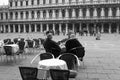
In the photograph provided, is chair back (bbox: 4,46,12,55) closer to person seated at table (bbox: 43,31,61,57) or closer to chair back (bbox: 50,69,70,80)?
person seated at table (bbox: 43,31,61,57)

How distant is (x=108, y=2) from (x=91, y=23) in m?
6.88

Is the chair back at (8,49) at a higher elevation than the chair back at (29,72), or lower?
lower

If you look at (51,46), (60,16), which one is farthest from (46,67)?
(60,16)

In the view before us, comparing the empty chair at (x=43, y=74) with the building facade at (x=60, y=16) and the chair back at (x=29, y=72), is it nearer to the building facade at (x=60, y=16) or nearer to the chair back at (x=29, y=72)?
the chair back at (x=29, y=72)

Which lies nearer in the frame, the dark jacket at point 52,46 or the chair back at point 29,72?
the chair back at point 29,72

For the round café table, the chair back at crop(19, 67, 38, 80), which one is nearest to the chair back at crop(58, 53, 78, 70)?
the round café table

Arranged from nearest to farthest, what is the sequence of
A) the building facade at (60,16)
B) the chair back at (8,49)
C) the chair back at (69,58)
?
the chair back at (69,58)
the chair back at (8,49)
the building facade at (60,16)

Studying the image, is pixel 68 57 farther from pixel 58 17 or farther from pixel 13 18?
pixel 13 18

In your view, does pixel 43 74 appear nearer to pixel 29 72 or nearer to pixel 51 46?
pixel 29 72

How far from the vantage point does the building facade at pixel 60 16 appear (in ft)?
196

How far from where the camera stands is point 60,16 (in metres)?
66.3

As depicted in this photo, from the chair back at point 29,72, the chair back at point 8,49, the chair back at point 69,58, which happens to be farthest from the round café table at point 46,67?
the chair back at point 8,49

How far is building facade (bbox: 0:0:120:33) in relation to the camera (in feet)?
196

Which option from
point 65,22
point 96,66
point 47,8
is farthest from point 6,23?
point 96,66
